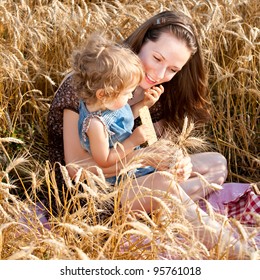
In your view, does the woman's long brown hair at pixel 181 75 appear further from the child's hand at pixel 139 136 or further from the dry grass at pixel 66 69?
the child's hand at pixel 139 136

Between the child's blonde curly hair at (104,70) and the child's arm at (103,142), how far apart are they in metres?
0.11

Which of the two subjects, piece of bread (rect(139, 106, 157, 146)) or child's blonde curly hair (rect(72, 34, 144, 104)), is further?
piece of bread (rect(139, 106, 157, 146))

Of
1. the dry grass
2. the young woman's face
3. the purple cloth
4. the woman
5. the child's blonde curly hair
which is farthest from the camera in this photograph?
the dry grass

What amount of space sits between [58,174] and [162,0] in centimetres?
164

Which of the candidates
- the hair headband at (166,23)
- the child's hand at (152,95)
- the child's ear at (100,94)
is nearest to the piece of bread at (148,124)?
the child's hand at (152,95)

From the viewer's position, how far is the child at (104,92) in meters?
2.86

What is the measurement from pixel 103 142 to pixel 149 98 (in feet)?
1.33

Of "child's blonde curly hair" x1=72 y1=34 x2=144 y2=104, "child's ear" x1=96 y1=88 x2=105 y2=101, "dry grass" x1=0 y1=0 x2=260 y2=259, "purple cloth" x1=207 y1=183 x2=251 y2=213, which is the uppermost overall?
"child's blonde curly hair" x1=72 y1=34 x2=144 y2=104

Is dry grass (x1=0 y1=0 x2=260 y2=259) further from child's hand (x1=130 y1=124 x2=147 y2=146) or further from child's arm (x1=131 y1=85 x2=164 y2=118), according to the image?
child's hand (x1=130 y1=124 x2=147 y2=146)

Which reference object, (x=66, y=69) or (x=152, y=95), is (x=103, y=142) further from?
(x=66, y=69)

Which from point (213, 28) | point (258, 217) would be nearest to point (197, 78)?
point (213, 28)

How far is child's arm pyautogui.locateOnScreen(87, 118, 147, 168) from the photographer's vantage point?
288 centimetres

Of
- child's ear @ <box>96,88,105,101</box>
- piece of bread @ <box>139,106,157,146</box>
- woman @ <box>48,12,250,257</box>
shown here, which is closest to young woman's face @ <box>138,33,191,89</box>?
woman @ <box>48,12,250,257</box>
